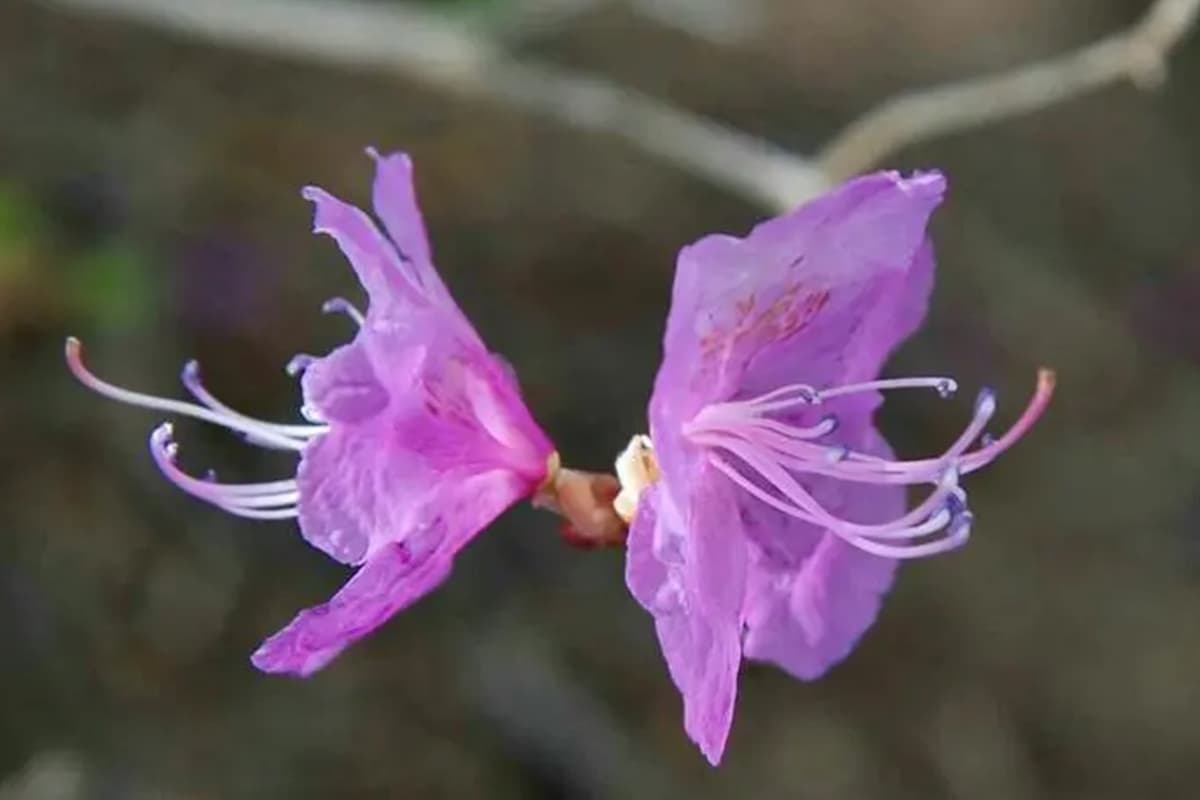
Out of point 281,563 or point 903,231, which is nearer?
point 903,231

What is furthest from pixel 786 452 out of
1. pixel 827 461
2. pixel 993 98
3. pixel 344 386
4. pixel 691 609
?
pixel 993 98

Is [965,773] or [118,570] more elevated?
[118,570]

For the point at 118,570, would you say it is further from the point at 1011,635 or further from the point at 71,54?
the point at 1011,635

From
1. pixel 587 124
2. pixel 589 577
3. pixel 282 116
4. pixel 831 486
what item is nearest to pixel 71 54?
pixel 282 116

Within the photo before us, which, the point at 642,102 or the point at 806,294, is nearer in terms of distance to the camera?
the point at 806,294

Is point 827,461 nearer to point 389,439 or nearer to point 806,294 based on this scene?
point 806,294

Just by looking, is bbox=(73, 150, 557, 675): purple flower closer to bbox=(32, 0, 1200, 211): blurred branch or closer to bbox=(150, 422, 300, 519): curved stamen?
bbox=(150, 422, 300, 519): curved stamen

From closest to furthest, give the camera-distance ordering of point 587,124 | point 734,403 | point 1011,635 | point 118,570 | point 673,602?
point 673,602 < point 734,403 < point 587,124 < point 118,570 < point 1011,635
